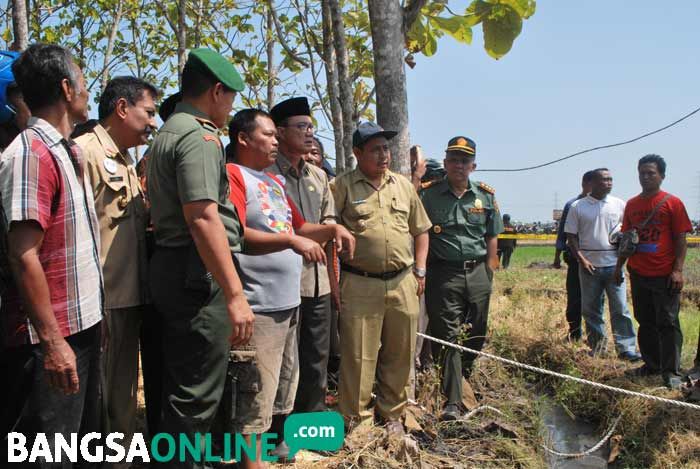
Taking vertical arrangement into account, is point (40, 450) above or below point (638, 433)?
above

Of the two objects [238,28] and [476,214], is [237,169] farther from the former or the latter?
[238,28]

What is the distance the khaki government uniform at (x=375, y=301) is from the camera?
3697mm

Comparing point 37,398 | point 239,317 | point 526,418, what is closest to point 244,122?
point 239,317

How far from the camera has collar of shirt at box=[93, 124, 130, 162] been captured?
111 inches

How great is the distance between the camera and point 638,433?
184 inches

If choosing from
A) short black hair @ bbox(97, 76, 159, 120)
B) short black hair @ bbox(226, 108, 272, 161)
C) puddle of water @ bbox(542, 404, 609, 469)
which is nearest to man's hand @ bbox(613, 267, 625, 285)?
puddle of water @ bbox(542, 404, 609, 469)

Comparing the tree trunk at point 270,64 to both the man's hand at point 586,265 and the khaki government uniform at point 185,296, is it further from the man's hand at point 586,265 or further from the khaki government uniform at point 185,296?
the khaki government uniform at point 185,296

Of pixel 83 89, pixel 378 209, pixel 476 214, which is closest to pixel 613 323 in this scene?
pixel 476 214

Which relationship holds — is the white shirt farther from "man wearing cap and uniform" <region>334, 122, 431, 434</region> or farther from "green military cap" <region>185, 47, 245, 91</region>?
"green military cap" <region>185, 47, 245, 91</region>

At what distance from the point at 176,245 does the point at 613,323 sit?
17.3 ft

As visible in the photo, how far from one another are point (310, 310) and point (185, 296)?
1.27m

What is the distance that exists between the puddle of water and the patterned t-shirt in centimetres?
272

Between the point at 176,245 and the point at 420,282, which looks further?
the point at 420,282

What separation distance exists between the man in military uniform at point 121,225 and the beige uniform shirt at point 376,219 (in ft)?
4.29
